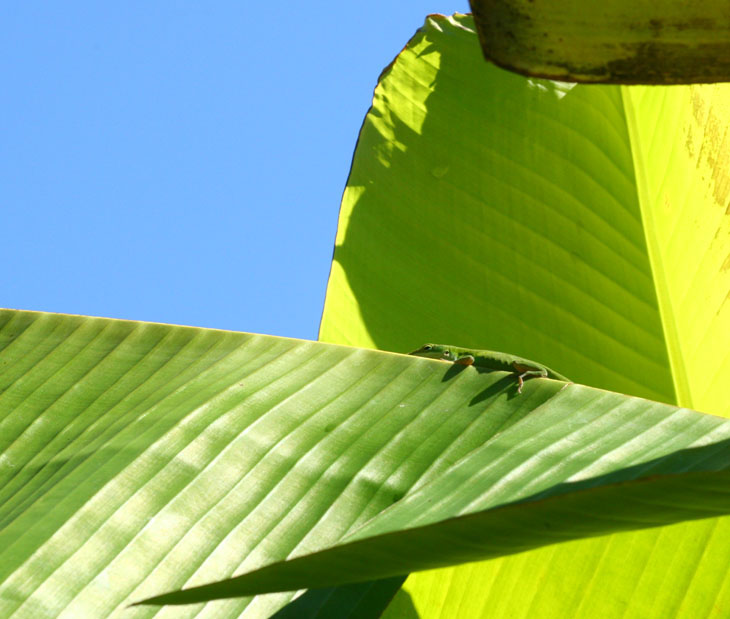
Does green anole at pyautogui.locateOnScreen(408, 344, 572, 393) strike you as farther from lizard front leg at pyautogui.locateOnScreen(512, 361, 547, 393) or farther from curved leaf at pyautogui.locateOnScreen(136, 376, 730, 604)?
curved leaf at pyautogui.locateOnScreen(136, 376, 730, 604)

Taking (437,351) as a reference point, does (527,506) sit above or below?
below

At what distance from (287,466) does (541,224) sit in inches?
41.0

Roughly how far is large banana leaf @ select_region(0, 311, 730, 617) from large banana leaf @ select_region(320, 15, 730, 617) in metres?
0.64

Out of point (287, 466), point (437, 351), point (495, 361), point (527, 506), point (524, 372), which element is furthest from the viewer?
point (437, 351)

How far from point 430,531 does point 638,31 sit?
0.46 metres

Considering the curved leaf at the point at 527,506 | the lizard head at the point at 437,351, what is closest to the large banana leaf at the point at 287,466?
the curved leaf at the point at 527,506

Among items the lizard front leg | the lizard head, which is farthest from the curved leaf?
the lizard head

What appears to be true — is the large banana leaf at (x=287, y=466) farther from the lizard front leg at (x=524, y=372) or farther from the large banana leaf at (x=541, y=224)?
the large banana leaf at (x=541, y=224)

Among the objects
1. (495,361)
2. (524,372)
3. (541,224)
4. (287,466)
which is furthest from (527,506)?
(541,224)

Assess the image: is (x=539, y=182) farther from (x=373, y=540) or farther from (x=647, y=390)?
(x=373, y=540)

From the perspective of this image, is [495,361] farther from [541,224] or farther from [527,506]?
[527,506]

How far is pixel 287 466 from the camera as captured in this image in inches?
51.9

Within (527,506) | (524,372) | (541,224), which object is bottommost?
(527,506)

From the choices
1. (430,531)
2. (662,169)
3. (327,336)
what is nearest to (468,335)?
(327,336)
